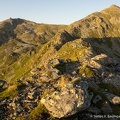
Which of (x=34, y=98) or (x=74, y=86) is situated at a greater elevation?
(x=74, y=86)

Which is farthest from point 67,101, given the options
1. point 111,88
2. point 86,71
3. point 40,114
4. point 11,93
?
point 86,71

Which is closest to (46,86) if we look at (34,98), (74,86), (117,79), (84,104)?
(34,98)

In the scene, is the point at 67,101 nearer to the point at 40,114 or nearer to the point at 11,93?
the point at 40,114

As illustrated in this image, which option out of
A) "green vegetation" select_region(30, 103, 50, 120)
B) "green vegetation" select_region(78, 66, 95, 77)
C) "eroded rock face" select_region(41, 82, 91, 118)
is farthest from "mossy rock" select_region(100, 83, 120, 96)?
"green vegetation" select_region(30, 103, 50, 120)

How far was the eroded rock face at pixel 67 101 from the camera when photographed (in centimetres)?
3375

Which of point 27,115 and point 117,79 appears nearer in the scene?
point 27,115

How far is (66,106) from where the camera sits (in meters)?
33.8

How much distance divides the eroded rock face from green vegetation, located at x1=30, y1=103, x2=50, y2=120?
63cm

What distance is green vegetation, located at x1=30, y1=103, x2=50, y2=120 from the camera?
33447 millimetres

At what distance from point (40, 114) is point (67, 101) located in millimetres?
4282

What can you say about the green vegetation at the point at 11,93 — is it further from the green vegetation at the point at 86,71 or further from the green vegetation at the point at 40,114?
the green vegetation at the point at 86,71

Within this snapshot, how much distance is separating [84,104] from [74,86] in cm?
363

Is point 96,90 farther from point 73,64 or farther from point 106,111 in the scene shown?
point 73,64

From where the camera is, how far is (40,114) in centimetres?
3384
